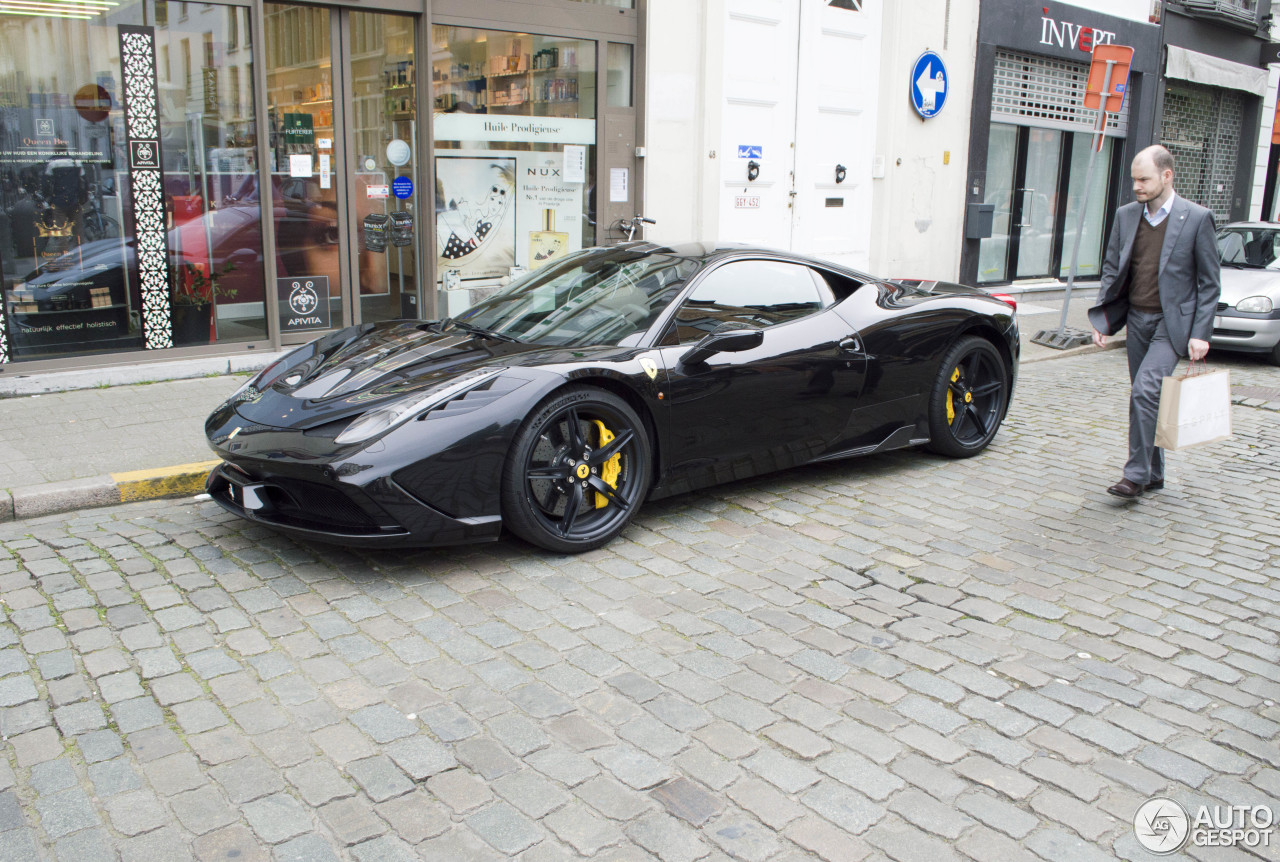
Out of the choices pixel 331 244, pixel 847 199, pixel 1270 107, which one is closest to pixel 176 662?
pixel 331 244

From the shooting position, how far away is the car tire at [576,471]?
14.3 feet

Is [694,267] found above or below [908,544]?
above

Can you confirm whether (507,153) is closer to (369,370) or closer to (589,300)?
(589,300)

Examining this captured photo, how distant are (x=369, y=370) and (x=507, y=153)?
5711mm

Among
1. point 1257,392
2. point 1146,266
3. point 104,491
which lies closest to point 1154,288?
point 1146,266

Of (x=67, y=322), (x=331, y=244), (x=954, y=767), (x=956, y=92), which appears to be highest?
(x=956, y=92)

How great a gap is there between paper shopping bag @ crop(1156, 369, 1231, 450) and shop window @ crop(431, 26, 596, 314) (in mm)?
5590

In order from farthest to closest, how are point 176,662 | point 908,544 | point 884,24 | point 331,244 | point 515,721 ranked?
point 884,24 → point 331,244 → point 908,544 → point 176,662 → point 515,721

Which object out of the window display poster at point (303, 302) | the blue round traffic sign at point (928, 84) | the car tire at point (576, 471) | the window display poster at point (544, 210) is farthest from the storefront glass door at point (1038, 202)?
the car tire at point (576, 471)

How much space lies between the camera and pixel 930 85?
13250mm

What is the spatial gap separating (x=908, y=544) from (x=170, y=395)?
17.3 ft

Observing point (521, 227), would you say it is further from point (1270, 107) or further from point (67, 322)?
point (1270, 107)

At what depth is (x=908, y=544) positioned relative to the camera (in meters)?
4.86

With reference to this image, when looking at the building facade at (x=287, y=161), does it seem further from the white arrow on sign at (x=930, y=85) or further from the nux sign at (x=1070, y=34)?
the nux sign at (x=1070, y=34)
